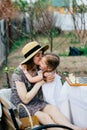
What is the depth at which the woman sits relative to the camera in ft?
13.0

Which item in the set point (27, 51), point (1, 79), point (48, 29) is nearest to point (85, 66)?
point (48, 29)

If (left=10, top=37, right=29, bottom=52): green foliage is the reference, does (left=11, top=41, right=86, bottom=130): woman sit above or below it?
above

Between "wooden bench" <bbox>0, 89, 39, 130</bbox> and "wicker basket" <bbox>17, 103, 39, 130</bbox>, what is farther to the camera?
"wicker basket" <bbox>17, 103, 39, 130</bbox>

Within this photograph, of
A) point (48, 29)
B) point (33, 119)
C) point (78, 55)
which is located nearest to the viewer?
point (33, 119)

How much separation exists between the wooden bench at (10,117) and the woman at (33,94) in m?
0.12

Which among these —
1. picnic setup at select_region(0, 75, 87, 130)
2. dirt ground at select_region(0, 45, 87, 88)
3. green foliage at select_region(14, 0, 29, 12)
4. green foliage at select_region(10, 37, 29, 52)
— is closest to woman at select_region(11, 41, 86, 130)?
picnic setup at select_region(0, 75, 87, 130)

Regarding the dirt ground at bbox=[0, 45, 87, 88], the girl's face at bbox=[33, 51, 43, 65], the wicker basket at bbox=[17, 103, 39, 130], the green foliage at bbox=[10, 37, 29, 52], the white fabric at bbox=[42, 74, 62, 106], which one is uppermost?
the girl's face at bbox=[33, 51, 43, 65]

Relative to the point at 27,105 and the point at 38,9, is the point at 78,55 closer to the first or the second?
the point at 38,9

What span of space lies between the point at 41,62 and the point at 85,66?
591cm

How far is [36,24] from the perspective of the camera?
39.8 ft

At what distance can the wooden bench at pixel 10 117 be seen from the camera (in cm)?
359

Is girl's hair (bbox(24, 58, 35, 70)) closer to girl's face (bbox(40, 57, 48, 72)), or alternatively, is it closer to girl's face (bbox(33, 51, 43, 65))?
girl's face (bbox(33, 51, 43, 65))

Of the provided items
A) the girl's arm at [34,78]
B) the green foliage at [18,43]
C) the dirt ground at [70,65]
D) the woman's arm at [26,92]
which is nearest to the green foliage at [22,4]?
the dirt ground at [70,65]

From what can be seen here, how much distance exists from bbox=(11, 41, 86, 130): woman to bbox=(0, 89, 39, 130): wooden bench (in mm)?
122
